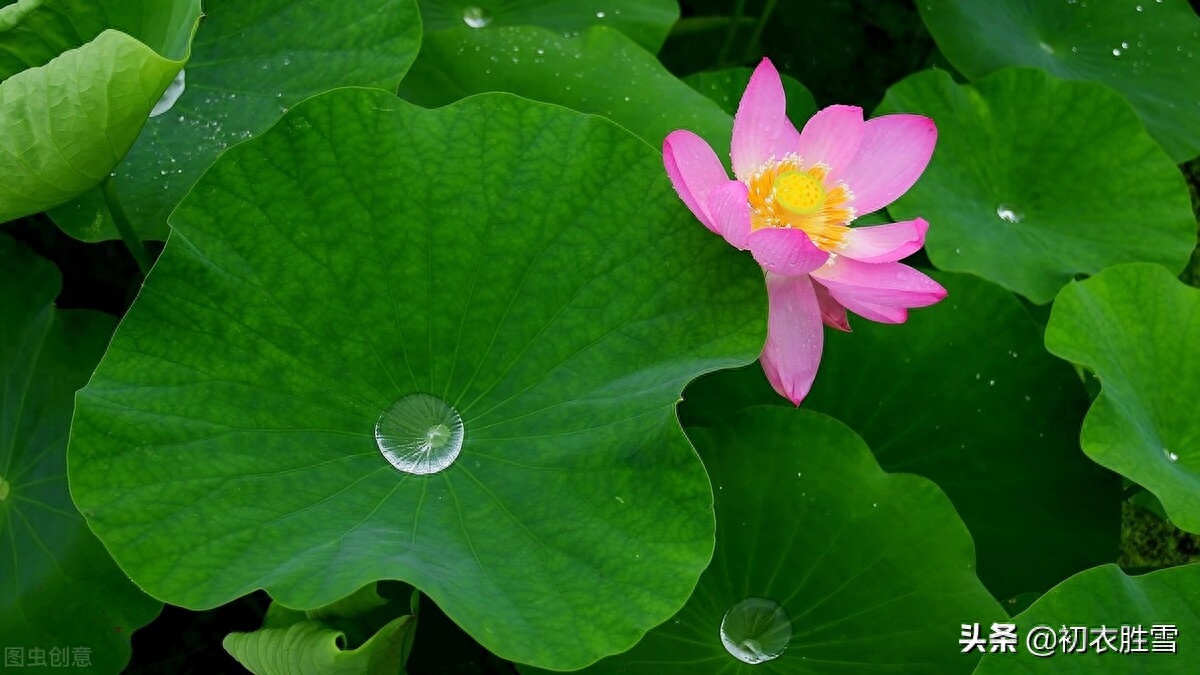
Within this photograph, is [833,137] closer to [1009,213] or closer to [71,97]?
[1009,213]

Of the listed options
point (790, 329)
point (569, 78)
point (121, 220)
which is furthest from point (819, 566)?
point (121, 220)

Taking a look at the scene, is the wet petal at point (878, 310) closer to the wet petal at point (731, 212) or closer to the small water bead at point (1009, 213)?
the wet petal at point (731, 212)

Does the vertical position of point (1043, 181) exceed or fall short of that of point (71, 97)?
it falls short

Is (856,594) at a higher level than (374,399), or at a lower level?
lower

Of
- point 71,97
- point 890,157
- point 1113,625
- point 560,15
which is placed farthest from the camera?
point 560,15

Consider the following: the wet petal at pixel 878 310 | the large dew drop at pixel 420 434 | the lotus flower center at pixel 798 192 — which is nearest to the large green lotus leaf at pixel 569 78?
the lotus flower center at pixel 798 192

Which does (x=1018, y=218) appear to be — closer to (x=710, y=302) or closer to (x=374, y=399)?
(x=710, y=302)

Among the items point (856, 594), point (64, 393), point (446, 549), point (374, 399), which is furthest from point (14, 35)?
point (856, 594)
